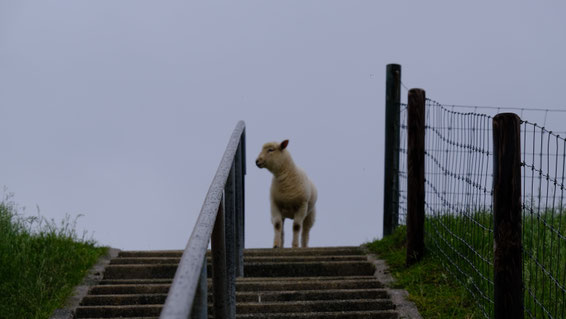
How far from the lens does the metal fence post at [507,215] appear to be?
4.76 m

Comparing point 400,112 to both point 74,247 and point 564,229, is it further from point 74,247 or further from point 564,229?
point 74,247

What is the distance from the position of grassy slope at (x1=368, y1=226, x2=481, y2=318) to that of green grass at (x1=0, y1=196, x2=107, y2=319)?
2.66 meters

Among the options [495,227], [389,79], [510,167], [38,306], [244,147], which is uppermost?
[389,79]

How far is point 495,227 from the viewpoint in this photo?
16.1 feet

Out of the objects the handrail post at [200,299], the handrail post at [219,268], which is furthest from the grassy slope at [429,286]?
the handrail post at [200,299]

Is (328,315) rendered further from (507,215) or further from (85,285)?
(85,285)

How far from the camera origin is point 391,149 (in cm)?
885

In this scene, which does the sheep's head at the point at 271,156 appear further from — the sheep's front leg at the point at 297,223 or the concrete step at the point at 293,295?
the concrete step at the point at 293,295

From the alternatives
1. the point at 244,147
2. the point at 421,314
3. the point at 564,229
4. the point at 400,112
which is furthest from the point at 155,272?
the point at 564,229

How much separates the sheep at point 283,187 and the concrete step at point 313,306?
3.33m

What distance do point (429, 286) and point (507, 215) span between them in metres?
1.83

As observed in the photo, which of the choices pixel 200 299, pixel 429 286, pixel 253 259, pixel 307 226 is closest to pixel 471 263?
pixel 429 286

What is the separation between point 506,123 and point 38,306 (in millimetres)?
3616

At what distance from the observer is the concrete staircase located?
591 centimetres
